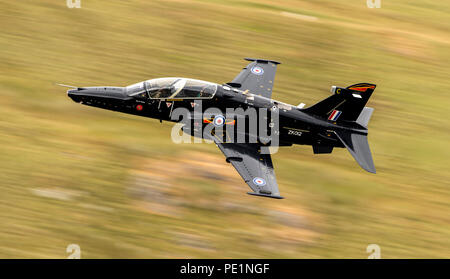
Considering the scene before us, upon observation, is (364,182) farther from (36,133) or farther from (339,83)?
(36,133)

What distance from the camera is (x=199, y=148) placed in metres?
22.8

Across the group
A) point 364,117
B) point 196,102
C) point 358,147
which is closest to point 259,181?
point 196,102

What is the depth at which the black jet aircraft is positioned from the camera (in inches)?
822

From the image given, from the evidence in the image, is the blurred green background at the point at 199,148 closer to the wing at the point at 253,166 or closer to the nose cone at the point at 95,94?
the wing at the point at 253,166

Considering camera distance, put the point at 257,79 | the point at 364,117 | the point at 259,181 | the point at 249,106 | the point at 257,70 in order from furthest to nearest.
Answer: the point at 257,70
the point at 257,79
the point at 364,117
the point at 249,106
the point at 259,181

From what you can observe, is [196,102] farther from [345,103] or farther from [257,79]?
[345,103]

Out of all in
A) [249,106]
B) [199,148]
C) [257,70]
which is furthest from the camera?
[257,70]

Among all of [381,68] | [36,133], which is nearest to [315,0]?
[381,68]

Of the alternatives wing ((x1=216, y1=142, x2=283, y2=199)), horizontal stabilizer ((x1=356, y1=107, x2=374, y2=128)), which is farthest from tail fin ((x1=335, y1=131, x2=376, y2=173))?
wing ((x1=216, y1=142, x2=283, y2=199))

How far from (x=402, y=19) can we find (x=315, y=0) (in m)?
6.40

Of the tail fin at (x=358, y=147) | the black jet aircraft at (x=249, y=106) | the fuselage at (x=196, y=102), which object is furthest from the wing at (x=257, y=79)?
the tail fin at (x=358, y=147)

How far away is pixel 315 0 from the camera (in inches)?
1442

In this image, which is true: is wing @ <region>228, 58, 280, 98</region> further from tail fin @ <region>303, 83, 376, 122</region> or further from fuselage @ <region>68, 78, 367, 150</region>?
tail fin @ <region>303, 83, 376, 122</region>

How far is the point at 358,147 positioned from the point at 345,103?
192 centimetres
